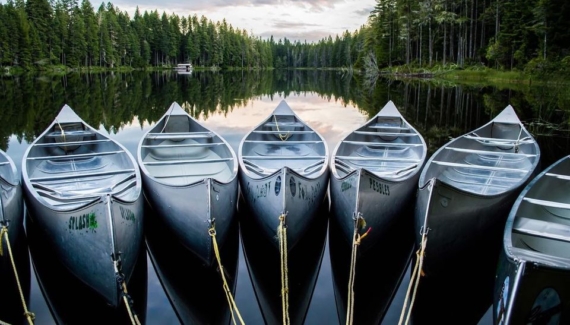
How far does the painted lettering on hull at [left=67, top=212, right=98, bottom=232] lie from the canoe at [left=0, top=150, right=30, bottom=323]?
1026mm

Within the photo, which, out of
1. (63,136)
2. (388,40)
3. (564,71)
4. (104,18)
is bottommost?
(63,136)

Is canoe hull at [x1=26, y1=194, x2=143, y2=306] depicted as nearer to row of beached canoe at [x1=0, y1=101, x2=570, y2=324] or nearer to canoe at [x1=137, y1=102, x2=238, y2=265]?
row of beached canoe at [x1=0, y1=101, x2=570, y2=324]

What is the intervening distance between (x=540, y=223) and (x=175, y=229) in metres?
6.14

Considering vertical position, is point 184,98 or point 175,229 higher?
point 184,98

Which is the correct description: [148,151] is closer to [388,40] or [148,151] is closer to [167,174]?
[167,174]

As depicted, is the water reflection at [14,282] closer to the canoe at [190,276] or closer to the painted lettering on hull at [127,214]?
the painted lettering on hull at [127,214]

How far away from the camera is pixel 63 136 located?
480 inches

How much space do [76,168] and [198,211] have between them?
475cm

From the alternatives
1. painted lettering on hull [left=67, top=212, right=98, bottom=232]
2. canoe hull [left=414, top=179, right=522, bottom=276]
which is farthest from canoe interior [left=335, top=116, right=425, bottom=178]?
painted lettering on hull [left=67, top=212, right=98, bottom=232]

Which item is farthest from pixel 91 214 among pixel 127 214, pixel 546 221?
pixel 546 221

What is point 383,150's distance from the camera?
42.5 feet

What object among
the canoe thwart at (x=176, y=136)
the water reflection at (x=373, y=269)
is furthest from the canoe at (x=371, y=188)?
the canoe thwart at (x=176, y=136)

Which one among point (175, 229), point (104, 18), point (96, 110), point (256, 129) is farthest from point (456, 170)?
point (104, 18)

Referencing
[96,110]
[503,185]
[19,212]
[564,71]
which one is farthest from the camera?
[564,71]
